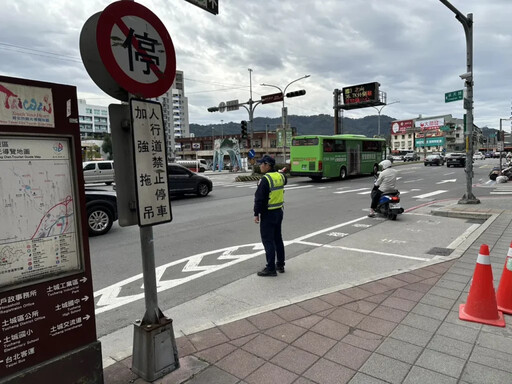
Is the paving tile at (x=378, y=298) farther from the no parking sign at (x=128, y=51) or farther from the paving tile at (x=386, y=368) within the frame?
the no parking sign at (x=128, y=51)

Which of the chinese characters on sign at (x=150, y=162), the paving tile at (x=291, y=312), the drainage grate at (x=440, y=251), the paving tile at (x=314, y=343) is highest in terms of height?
the chinese characters on sign at (x=150, y=162)

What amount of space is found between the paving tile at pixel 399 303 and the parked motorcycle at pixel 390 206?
5.81 metres

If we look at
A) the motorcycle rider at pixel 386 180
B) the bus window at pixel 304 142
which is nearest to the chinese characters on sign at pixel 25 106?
the motorcycle rider at pixel 386 180

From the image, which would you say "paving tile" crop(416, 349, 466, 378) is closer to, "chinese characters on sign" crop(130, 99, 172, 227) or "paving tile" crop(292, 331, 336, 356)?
"paving tile" crop(292, 331, 336, 356)

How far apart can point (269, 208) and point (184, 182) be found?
1081 cm

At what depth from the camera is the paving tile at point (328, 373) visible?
2566 mm

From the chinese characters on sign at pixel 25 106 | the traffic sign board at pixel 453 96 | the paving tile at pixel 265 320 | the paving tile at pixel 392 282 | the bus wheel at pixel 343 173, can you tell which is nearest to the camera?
the chinese characters on sign at pixel 25 106

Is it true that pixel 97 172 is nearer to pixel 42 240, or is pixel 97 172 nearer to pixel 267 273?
pixel 267 273

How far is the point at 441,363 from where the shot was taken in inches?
108

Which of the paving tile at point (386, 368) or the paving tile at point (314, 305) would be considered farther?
the paving tile at point (314, 305)

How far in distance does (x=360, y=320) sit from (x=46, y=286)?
2763 millimetres

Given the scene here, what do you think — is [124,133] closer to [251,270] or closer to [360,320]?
[360,320]

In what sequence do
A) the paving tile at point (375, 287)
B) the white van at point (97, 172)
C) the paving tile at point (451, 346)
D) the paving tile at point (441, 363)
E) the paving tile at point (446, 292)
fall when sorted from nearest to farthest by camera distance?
1. the paving tile at point (441, 363)
2. the paving tile at point (451, 346)
3. the paving tile at point (446, 292)
4. the paving tile at point (375, 287)
5. the white van at point (97, 172)

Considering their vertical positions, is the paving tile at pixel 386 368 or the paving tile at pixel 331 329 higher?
the paving tile at pixel 331 329
